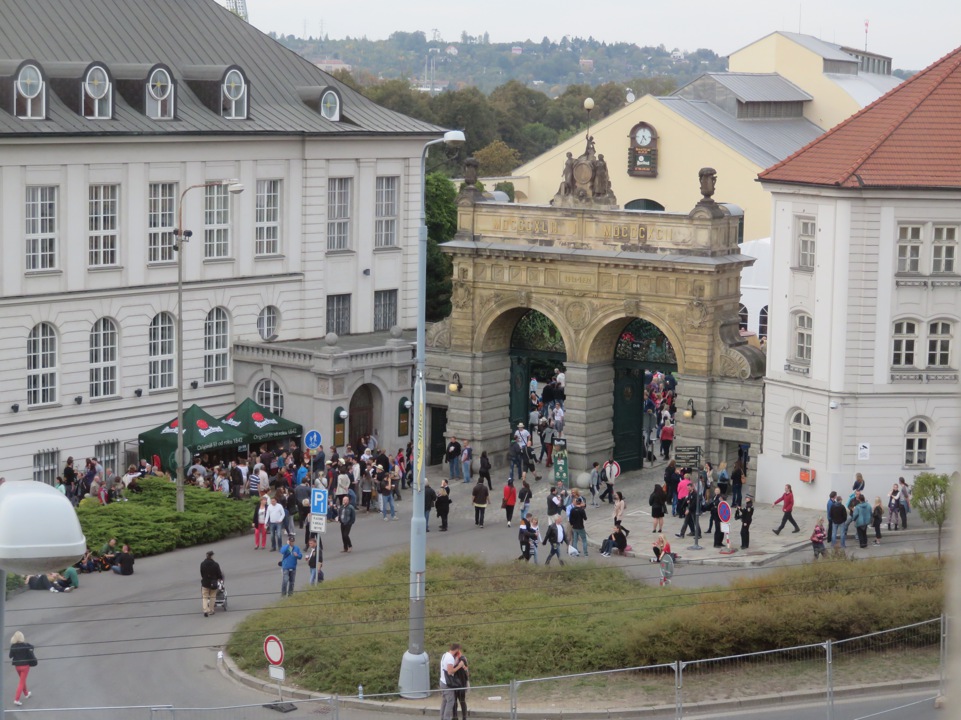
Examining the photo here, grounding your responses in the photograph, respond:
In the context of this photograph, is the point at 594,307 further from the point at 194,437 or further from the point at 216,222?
the point at 216,222

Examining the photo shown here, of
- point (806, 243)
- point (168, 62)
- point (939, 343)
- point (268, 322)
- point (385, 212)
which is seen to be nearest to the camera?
point (939, 343)

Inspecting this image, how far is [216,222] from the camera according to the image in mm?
52438

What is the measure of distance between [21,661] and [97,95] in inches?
901

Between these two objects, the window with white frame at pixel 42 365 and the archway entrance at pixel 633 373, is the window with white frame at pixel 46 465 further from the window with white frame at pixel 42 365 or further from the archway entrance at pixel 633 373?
the archway entrance at pixel 633 373

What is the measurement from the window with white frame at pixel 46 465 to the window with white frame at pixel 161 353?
3.77 m

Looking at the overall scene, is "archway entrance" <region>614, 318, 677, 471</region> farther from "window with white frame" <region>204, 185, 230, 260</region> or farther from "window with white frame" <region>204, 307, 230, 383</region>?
"window with white frame" <region>204, 185, 230, 260</region>

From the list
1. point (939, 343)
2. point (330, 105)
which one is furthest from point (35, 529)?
point (330, 105)

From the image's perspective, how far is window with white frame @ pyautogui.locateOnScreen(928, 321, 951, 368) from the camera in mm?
43094

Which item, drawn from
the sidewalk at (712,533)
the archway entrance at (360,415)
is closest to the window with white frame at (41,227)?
the archway entrance at (360,415)

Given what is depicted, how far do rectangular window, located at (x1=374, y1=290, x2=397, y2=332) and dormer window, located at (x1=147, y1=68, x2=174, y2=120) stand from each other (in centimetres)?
984

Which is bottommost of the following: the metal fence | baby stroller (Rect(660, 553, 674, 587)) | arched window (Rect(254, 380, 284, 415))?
the metal fence

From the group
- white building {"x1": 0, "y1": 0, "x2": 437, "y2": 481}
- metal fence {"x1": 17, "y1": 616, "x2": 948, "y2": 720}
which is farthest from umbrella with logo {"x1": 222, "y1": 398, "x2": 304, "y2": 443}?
metal fence {"x1": 17, "y1": 616, "x2": 948, "y2": 720}

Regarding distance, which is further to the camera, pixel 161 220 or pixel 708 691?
pixel 161 220

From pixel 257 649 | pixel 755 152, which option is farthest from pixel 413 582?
pixel 755 152
